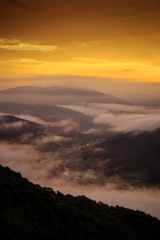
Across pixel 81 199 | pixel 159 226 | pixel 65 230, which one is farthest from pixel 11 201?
pixel 159 226

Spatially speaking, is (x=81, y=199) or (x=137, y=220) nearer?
(x=81, y=199)

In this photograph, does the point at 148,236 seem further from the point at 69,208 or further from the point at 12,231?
the point at 12,231

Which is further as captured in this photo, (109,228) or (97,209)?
(97,209)

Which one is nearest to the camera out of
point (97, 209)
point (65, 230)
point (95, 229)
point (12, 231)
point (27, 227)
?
point (12, 231)

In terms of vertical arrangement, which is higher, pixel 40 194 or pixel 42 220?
pixel 40 194

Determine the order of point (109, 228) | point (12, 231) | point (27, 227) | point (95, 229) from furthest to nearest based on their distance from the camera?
point (109, 228)
point (95, 229)
point (27, 227)
point (12, 231)

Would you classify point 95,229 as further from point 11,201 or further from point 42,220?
point 11,201

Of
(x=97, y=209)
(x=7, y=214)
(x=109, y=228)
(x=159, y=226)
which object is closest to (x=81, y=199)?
(x=97, y=209)

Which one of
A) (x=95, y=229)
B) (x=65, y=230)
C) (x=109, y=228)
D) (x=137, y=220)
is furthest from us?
(x=137, y=220)

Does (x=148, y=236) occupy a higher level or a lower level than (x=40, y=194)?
lower
